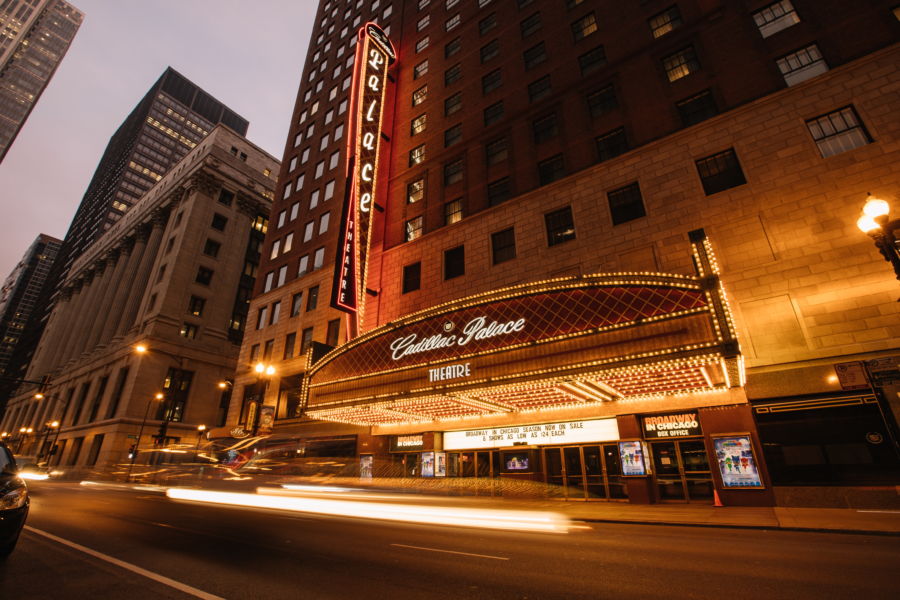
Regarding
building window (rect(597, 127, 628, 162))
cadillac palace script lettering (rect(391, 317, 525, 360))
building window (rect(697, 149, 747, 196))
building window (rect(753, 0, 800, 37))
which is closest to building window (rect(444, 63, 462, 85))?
Answer: building window (rect(597, 127, 628, 162))

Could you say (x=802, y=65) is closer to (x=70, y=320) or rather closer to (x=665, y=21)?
(x=665, y=21)

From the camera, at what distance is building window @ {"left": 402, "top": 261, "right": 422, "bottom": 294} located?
2545 cm

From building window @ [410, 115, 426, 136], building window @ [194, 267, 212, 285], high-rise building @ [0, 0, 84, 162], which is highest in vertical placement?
high-rise building @ [0, 0, 84, 162]

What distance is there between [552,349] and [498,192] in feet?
46.4

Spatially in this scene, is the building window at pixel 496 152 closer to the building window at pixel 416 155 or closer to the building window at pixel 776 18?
the building window at pixel 416 155

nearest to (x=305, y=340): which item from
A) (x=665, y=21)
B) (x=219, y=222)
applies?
(x=665, y=21)

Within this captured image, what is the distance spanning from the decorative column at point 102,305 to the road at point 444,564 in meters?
68.6

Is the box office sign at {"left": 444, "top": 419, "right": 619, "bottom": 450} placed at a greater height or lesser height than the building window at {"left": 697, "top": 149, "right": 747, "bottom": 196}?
lesser

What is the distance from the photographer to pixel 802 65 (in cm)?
1703

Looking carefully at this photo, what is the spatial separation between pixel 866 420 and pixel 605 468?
872 centimetres

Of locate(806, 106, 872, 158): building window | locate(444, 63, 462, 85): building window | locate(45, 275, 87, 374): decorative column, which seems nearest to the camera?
locate(806, 106, 872, 158): building window

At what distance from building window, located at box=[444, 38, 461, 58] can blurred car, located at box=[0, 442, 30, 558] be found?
35.1 m

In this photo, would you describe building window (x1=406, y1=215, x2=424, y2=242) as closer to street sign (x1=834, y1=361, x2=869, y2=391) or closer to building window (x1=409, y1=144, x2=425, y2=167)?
building window (x1=409, y1=144, x2=425, y2=167)

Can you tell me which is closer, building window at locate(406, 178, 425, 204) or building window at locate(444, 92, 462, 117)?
building window at locate(406, 178, 425, 204)
